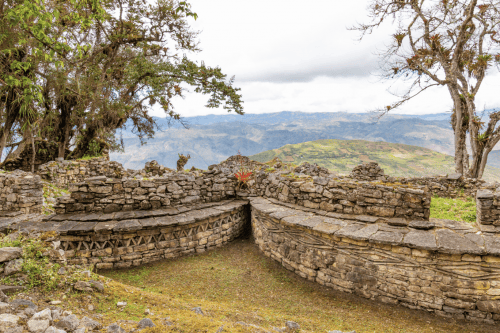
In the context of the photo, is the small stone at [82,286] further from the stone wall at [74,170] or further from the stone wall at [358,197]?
the stone wall at [74,170]

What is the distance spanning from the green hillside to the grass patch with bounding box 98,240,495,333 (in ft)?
117

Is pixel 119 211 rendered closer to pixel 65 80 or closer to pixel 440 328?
pixel 440 328

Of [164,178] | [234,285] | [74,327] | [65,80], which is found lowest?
[234,285]

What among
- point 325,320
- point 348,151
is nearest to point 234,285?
point 325,320

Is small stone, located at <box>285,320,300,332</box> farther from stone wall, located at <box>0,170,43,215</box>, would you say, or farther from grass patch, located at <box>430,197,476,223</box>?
stone wall, located at <box>0,170,43,215</box>

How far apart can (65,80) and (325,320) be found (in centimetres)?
1783

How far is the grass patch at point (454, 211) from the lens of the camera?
7584 mm

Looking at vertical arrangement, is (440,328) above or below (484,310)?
below

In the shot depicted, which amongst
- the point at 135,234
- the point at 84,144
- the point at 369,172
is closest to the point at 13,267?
the point at 135,234

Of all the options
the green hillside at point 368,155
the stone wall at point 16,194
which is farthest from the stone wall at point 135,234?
the green hillside at point 368,155

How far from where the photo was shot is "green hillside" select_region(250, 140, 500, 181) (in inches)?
1730

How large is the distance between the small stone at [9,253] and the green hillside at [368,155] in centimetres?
3934

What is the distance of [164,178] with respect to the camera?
772 cm

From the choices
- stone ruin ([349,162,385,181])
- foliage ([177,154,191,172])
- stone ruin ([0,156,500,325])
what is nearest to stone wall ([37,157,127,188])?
foliage ([177,154,191,172])
